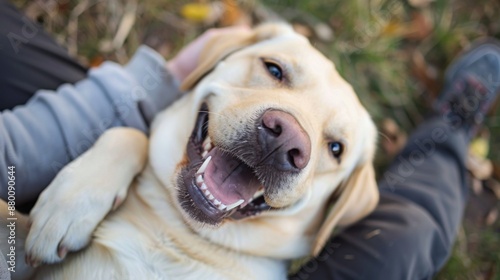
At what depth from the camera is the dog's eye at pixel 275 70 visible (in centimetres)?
218

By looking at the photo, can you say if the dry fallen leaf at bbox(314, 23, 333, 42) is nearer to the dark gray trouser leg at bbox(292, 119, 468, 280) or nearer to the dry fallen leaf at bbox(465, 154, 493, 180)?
the dark gray trouser leg at bbox(292, 119, 468, 280)

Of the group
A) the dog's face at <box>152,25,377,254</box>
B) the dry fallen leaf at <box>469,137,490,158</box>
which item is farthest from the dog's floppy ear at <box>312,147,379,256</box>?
the dry fallen leaf at <box>469,137,490,158</box>

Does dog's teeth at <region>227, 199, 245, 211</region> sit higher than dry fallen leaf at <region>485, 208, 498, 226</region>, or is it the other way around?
dog's teeth at <region>227, 199, 245, 211</region>

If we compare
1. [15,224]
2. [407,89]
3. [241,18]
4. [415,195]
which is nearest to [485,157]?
[407,89]

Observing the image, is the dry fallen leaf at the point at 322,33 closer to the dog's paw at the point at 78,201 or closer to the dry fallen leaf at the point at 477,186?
the dry fallen leaf at the point at 477,186

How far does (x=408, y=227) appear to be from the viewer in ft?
8.71

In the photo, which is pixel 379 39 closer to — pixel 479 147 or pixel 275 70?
pixel 479 147

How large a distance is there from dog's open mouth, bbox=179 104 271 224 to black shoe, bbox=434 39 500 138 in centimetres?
239

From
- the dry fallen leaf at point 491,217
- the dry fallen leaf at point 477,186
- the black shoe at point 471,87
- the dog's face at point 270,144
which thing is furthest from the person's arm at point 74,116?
the dry fallen leaf at point 491,217

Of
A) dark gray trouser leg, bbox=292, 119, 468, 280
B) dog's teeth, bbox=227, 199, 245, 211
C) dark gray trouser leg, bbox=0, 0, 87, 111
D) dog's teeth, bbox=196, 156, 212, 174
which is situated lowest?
dark gray trouser leg, bbox=292, 119, 468, 280

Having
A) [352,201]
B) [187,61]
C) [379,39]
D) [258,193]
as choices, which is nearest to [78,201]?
[258,193]

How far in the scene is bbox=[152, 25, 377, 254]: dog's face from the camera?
1816 mm

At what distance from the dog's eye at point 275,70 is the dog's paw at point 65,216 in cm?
88

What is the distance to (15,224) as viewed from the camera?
195 centimetres
